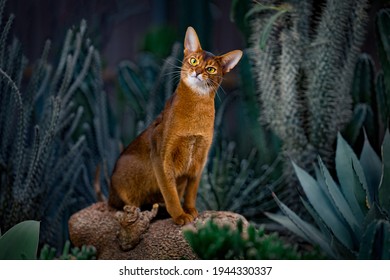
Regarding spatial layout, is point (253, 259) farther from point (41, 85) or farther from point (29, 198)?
point (41, 85)

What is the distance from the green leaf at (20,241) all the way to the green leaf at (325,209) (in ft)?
2.17

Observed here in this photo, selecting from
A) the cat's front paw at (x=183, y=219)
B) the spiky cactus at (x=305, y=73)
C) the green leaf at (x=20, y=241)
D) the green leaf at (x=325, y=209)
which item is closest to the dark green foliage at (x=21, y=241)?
the green leaf at (x=20, y=241)

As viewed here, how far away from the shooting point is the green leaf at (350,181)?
1.40 metres

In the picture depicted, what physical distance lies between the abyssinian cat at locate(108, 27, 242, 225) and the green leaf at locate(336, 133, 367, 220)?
0.36 m

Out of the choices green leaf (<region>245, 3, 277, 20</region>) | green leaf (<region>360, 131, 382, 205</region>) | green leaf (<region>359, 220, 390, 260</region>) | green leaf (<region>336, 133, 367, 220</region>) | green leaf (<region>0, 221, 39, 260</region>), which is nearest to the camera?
green leaf (<region>359, 220, 390, 260</region>)

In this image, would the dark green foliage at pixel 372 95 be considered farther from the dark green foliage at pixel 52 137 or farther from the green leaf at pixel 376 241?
the dark green foliage at pixel 52 137

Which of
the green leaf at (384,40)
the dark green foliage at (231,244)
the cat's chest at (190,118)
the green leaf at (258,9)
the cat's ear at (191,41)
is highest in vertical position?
the green leaf at (258,9)

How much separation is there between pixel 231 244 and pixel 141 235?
0.82ft

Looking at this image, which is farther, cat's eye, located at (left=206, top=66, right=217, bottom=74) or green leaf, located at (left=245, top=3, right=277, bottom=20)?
green leaf, located at (left=245, top=3, right=277, bottom=20)

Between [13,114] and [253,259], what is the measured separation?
0.83 metres

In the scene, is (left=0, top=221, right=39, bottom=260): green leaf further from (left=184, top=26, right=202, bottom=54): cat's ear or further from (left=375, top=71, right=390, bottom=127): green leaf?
(left=375, top=71, right=390, bottom=127): green leaf

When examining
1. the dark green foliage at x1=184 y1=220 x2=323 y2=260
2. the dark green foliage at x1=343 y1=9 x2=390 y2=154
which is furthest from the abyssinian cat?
the dark green foliage at x1=343 y1=9 x2=390 y2=154

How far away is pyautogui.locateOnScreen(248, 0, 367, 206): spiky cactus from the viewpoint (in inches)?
67.4

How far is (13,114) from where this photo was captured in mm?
1684
